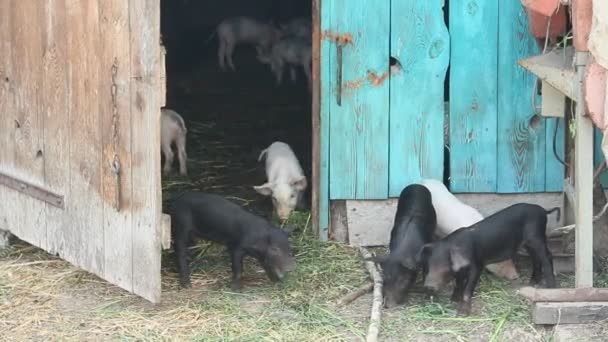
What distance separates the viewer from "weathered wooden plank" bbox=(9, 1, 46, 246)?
7242mm

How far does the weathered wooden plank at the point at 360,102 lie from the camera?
7672mm

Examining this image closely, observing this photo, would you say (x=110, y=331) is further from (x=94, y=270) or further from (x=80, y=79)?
(x=80, y=79)

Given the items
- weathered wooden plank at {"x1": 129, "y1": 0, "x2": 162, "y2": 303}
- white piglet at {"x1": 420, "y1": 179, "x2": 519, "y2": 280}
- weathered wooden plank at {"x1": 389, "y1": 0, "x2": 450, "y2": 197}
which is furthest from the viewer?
weathered wooden plank at {"x1": 389, "y1": 0, "x2": 450, "y2": 197}

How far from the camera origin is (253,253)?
7.24 metres

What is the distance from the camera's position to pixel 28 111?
7445 mm

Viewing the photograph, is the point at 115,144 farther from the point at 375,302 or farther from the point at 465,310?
the point at 465,310

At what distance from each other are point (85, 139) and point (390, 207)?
2.03 m

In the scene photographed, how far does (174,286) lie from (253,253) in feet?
1.63

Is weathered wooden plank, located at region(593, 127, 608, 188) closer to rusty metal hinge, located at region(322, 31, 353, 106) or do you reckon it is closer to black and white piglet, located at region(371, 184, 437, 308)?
black and white piglet, located at region(371, 184, 437, 308)

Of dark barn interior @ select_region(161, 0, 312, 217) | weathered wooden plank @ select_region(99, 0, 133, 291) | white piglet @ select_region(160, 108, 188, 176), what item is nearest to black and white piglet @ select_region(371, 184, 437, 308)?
weathered wooden plank @ select_region(99, 0, 133, 291)

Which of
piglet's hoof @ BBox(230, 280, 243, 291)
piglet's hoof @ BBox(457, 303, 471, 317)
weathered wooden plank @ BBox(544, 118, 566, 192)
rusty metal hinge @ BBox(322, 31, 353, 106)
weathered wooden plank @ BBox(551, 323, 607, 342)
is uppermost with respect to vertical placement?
rusty metal hinge @ BBox(322, 31, 353, 106)

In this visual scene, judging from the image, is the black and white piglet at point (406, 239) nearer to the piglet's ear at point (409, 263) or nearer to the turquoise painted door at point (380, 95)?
the piglet's ear at point (409, 263)

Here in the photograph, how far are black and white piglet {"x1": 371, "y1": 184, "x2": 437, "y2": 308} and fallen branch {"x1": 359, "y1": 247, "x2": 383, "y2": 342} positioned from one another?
80mm

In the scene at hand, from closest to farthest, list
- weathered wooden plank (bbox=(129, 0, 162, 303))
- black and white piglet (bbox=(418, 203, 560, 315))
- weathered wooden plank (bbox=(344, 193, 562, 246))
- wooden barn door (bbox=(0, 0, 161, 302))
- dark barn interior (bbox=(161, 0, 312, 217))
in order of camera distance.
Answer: weathered wooden plank (bbox=(129, 0, 162, 303))
wooden barn door (bbox=(0, 0, 161, 302))
black and white piglet (bbox=(418, 203, 560, 315))
weathered wooden plank (bbox=(344, 193, 562, 246))
dark barn interior (bbox=(161, 0, 312, 217))
